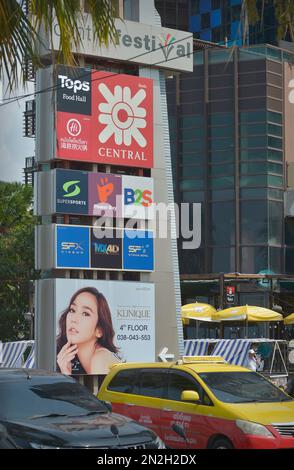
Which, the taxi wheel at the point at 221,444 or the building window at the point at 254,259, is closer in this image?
the taxi wheel at the point at 221,444

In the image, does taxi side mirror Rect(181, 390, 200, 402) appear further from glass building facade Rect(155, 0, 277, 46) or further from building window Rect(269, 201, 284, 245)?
glass building facade Rect(155, 0, 277, 46)

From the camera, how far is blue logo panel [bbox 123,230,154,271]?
32031mm

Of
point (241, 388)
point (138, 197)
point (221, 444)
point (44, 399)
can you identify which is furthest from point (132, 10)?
point (44, 399)

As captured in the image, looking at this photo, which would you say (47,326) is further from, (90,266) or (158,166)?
(158,166)

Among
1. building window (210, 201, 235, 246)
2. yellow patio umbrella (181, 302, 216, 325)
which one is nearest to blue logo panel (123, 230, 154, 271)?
yellow patio umbrella (181, 302, 216, 325)

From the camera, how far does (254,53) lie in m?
51.5

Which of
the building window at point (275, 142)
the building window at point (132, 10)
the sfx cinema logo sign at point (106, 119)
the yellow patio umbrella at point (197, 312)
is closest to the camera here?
the sfx cinema logo sign at point (106, 119)

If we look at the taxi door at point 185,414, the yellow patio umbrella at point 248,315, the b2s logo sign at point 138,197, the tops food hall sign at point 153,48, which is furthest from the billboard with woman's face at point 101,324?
the taxi door at point 185,414

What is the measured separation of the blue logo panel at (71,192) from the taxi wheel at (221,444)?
18.0m

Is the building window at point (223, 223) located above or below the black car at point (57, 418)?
above

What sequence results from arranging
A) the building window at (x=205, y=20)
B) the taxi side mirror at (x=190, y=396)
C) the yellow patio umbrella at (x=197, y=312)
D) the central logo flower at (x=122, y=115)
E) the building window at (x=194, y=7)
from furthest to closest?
the building window at (x=205, y=20), the building window at (x=194, y=7), the yellow patio umbrella at (x=197, y=312), the central logo flower at (x=122, y=115), the taxi side mirror at (x=190, y=396)

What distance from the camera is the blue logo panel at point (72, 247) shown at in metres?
30.3

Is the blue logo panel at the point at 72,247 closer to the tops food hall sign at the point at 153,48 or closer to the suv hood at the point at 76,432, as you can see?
the tops food hall sign at the point at 153,48
